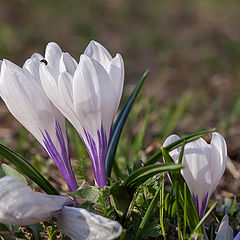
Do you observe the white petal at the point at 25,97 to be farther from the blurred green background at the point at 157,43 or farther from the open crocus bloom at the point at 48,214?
the blurred green background at the point at 157,43

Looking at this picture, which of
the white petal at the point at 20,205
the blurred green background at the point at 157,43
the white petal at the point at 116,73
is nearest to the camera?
the white petal at the point at 20,205

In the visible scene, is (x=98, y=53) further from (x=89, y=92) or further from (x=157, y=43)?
(x=157, y=43)

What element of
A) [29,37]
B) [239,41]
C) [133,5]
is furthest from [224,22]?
[29,37]

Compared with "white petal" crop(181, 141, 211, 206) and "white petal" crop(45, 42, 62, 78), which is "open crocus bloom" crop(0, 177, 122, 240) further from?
"white petal" crop(45, 42, 62, 78)

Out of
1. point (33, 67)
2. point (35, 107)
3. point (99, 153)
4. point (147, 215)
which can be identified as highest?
point (33, 67)

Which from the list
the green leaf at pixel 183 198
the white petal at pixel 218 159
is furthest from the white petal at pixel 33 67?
the white petal at pixel 218 159

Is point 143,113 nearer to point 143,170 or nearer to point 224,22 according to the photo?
point 143,170

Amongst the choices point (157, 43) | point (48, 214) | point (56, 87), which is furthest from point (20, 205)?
point (157, 43)
